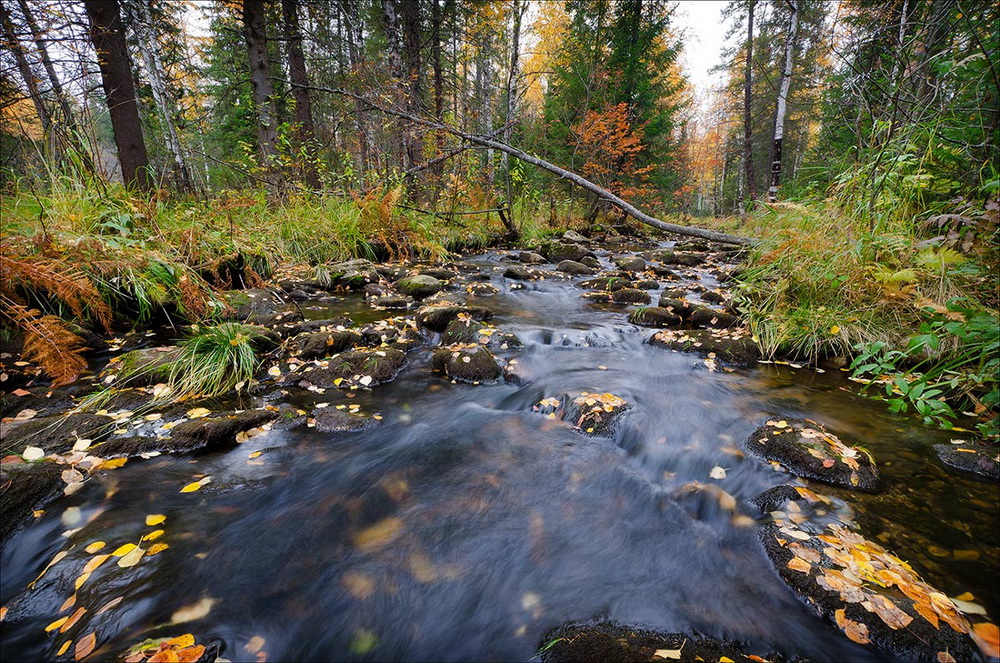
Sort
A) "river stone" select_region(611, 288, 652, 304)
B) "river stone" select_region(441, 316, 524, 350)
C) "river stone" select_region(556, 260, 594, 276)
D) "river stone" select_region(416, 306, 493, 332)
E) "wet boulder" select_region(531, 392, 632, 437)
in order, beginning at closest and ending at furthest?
"wet boulder" select_region(531, 392, 632, 437), "river stone" select_region(441, 316, 524, 350), "river stone" select_region(416, 306, 493, 332), "river stone" select_region(611, 288, 652, 304), "river stone" select_region(556, 260, 594, 276)

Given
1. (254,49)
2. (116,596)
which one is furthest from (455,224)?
(116,596)

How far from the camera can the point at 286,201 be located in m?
7.73

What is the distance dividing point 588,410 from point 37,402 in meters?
3.98

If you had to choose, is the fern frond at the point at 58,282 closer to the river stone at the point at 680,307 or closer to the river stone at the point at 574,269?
the river stone at the point at 680,307

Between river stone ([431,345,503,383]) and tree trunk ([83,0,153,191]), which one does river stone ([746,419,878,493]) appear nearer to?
river stone ([431,345,503,383])

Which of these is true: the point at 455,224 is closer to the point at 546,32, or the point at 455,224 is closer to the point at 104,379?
the point at 104,379

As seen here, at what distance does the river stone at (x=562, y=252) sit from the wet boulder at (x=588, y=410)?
659 centimetres

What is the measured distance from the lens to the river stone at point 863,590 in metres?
1.51

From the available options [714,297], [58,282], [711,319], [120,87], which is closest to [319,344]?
[58,282]

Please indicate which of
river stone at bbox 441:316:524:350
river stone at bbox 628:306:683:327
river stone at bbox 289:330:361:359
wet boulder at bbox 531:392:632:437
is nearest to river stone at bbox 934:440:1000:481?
wet boulder at bbox 531:392:632:437

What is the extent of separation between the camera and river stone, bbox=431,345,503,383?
12.8ft

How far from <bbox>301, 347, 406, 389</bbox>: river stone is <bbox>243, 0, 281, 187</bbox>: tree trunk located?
17.1 feet

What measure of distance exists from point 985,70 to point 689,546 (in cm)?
459

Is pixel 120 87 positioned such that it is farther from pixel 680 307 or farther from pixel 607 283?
pixel 680 307
